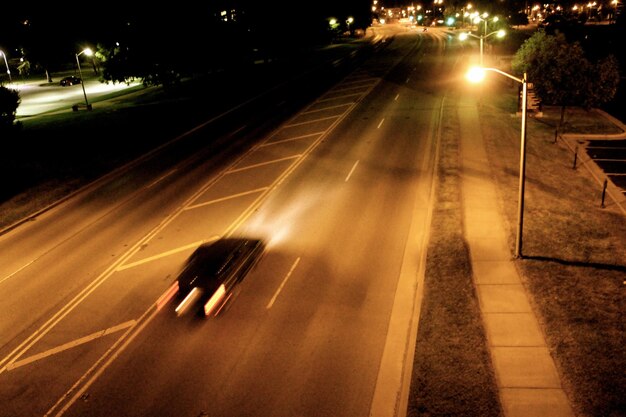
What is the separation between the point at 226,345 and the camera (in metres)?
11.2

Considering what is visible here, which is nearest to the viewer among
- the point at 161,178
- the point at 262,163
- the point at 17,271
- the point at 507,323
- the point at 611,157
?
the point at 507,323

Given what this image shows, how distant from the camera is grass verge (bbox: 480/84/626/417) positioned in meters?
9.56

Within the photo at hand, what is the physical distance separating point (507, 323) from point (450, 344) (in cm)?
185

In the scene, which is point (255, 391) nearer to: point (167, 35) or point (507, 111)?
point (507, 111)

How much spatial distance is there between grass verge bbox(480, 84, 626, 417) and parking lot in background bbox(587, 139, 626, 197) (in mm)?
1277

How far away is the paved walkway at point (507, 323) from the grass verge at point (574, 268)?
285mm

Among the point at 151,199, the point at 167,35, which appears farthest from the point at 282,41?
the point at 151,199

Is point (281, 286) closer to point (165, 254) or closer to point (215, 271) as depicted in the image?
point (215, 271)

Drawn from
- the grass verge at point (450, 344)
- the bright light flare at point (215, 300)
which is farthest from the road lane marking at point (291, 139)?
the bright light flare at point (215, 300)

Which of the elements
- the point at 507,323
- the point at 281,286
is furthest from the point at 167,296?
the point at 507,323

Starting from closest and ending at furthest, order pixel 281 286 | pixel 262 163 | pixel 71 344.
Result: pixel 71 344 < pixel 281 286 < pixel 262 163

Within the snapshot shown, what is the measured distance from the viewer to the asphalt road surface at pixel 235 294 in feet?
32.7

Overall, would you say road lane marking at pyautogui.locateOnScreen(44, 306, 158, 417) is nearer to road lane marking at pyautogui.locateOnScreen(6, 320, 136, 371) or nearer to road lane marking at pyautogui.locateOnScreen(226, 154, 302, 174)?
road lane marking at pyautogui.locateOnScreen(6, 320, 136, 371)

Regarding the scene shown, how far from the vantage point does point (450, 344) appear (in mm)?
10688
